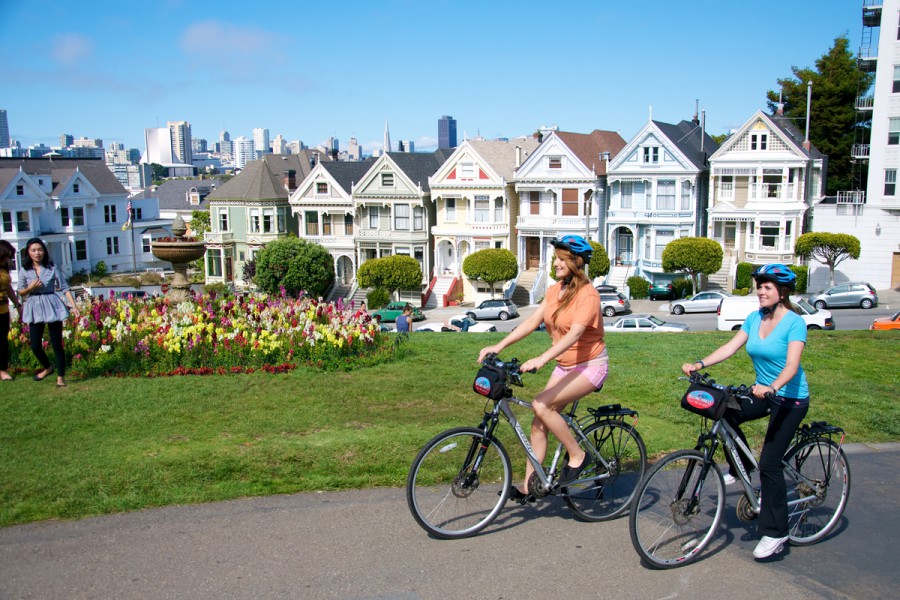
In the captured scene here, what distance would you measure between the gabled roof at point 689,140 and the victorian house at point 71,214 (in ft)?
140

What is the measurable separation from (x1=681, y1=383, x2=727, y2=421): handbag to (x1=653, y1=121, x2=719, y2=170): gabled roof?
46.7 m

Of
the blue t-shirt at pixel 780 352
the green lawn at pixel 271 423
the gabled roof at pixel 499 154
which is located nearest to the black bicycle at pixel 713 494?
the blue t-shirt at pixel 780 352

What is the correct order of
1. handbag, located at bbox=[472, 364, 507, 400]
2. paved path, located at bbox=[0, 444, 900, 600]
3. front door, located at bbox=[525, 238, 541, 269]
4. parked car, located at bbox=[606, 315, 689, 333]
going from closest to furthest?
paved path, located at bbox=[0, 444, 900, 600], handbag, located at bbox=[472, 364, 507, 400], parked car, located at bbox=[606, 315, 689, 333], front door, located at bbox=[525, 238, 541, 269]

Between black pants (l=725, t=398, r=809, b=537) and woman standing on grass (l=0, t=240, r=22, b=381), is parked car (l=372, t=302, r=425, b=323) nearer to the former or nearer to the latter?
woman standing on grass (l=0, t=240, r=22, b=381)

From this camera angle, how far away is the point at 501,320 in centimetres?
4516

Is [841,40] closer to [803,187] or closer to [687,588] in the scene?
[803,187]

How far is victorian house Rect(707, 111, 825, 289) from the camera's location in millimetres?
47969

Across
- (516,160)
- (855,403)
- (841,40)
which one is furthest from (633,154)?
(855,403)

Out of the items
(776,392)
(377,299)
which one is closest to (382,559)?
(776,392)

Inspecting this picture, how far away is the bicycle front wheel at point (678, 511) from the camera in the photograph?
617 centimetres

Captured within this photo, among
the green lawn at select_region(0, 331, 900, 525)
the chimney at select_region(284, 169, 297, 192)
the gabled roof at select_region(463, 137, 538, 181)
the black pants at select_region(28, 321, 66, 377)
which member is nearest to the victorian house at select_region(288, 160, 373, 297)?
the chimney at select_region(284, 169, 297, 192)

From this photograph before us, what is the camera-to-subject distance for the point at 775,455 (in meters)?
6.46

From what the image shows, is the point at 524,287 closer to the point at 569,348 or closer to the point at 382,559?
the point at 569,348

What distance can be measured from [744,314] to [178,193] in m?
77.6
